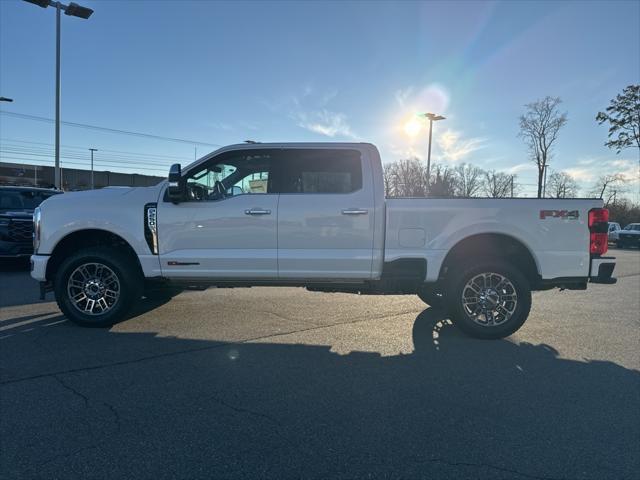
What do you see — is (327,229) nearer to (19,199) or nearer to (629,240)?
(19,199)

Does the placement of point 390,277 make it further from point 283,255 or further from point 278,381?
point 278,381

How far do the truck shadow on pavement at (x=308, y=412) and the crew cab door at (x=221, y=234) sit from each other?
902 millimetres

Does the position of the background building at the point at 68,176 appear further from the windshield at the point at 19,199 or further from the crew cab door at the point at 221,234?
the crew cab door at the point at 221,234

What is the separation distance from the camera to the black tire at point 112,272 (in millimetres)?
5059

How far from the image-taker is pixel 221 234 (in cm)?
502

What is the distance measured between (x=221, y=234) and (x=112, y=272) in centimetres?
142

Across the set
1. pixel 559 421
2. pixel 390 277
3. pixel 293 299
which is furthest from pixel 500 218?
pixel 293 299

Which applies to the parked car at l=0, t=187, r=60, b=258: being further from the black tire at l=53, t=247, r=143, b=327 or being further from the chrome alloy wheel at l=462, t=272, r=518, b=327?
the chrome alloy wheel at l=462, t=272, r=518, b=327

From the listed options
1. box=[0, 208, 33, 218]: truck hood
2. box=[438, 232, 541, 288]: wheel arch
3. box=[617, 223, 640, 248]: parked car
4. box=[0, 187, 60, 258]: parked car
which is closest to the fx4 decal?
box=[438, 232, 541, 288]: wheel arch

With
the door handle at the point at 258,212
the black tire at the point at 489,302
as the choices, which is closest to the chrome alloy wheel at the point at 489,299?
the black tire at the point at 489,302

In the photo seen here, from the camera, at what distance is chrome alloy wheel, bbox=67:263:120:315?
16.9ft

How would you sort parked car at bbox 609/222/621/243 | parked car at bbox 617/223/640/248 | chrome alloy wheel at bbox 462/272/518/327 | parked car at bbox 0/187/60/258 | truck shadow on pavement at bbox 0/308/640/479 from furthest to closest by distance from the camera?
parked car at bbox 609/222/621/243, parked car at bbox 617/223/640/248, parked car at bbox 0/187/60/258, chrome alloy wheel at bbox 462/272/518/327, truck shadow on pavement at bbox 0/308/640/479

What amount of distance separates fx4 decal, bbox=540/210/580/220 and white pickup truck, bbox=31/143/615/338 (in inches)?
0.4

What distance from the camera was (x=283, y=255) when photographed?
4.99 m
